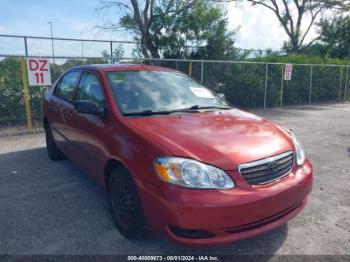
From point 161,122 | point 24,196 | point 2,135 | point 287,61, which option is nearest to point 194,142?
point 161,122

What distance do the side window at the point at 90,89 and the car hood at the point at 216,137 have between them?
678mm

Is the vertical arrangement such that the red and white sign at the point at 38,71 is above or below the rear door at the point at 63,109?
above

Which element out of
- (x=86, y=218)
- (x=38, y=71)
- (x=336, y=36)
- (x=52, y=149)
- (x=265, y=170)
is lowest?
(x=86, y=218)

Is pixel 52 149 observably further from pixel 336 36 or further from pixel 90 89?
A: pixel 336 36

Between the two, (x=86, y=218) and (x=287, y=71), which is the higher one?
(x=287, y=71)

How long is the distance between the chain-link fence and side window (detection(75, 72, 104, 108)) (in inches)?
158

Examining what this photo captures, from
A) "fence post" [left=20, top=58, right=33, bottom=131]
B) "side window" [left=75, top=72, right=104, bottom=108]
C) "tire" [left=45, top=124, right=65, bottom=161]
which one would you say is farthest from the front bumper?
"fence post" [left=20, top=58, right=33, bottom=131]

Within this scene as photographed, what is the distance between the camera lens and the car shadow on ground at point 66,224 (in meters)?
3.02

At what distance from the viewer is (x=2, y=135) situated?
768 centimetres

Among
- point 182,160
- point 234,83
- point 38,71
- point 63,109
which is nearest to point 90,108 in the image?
point 182,160

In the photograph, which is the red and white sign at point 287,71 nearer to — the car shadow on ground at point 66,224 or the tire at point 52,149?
the tire at point 52,149

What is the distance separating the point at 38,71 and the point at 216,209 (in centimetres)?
648

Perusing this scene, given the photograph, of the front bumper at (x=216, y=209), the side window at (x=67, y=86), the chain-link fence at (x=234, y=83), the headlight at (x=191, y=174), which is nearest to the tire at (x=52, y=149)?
the side window at (x=67, y=86)

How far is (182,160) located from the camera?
265cm
